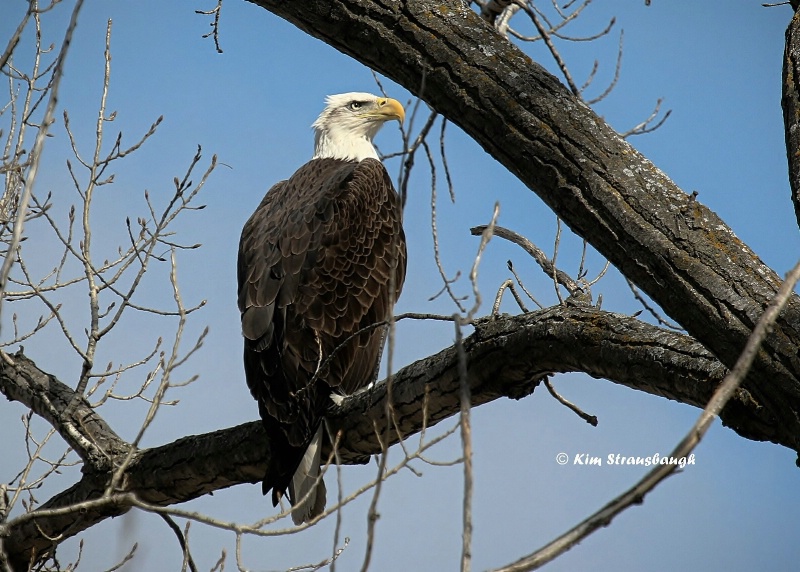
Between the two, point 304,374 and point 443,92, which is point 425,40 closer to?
point 443,92

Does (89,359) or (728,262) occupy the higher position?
(89,359)

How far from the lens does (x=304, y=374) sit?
13.9 ft

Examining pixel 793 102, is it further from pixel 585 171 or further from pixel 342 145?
pixel 342 145

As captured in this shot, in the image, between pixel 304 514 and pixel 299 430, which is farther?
pixel 304 514

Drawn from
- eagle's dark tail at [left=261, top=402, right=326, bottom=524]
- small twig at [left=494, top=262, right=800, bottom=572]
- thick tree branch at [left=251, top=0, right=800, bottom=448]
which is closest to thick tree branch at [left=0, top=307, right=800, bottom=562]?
eagle's dark tail at [left=261, top=402, right=326, bottom=524]

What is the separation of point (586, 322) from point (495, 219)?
0.99 metres

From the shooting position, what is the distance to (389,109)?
598 cm

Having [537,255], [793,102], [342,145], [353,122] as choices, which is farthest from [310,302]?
[793,102]

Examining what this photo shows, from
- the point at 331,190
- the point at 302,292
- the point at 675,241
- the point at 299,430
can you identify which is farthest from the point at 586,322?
the point at 331,190

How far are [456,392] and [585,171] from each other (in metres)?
1.18

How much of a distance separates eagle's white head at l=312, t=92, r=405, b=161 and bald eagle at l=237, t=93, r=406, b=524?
0.76 metres

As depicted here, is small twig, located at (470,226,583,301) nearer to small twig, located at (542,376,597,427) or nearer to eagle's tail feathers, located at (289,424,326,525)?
small twig, located at (542,376,597,427)

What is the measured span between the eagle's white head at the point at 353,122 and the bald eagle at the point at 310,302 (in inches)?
29.9

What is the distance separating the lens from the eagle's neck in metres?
5.85
